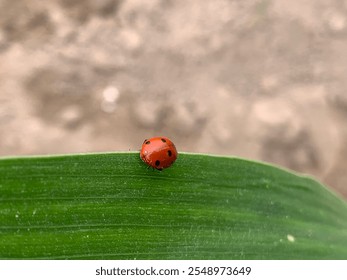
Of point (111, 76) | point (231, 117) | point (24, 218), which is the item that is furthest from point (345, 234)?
point (111, 76)

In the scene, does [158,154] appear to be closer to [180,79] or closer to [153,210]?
[153,210]

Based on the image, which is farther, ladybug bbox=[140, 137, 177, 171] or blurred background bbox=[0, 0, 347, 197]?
blurred background bbox=[0, 0, 347, 197]

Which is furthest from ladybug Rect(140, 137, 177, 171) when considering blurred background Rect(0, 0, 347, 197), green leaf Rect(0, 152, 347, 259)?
blurred background Rect(0, 0, 347, 197)

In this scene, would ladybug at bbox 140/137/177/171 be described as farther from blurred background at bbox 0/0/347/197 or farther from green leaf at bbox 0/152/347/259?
blurred background at bbox 0/0/347/197

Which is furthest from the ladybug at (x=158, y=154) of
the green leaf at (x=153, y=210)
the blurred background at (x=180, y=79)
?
the blurred background at (x=180, y=79)

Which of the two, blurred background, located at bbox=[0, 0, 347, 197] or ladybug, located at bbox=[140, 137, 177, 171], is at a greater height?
blurred background, located at bbox=[0, 0, 347, 197]

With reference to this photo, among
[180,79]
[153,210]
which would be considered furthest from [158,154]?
[180,79]
